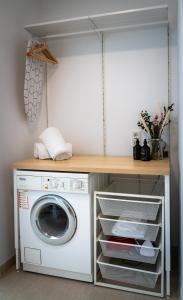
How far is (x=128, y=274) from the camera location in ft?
6.99

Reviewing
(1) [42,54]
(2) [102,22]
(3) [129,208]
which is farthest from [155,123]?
(1) [42,54]

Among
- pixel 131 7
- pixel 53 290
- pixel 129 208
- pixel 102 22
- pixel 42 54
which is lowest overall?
pixel 53 290

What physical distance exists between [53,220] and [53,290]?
0.53m

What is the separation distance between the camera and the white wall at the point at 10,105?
7.46ft

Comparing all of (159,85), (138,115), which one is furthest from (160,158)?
(159,85)

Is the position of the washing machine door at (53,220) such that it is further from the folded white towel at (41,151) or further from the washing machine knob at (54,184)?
the folded white towel at (41,151)

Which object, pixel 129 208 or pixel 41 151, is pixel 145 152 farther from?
pixel 41 151

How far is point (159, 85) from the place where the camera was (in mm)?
2506

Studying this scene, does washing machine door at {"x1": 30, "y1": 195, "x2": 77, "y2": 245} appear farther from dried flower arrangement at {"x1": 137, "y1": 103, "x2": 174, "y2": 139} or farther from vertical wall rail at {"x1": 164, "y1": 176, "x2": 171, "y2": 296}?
dried flower arrangement at {"x1": 137, "y1": 103, "x2": 174, "y2": 139}

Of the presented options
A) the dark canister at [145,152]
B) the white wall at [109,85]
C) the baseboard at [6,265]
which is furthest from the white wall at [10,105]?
the dark canister at [145,152]

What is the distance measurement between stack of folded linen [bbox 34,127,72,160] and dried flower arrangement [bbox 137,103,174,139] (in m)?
0.73

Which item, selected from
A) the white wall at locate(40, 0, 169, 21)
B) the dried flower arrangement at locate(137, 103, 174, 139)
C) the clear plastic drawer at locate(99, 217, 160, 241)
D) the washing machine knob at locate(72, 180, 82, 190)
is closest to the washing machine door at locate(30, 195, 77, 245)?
the washing machine knob at locate(72, 180, 82, 190)

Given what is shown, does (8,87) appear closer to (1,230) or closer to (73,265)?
(1,230)

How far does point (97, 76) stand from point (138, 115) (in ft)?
1.90
